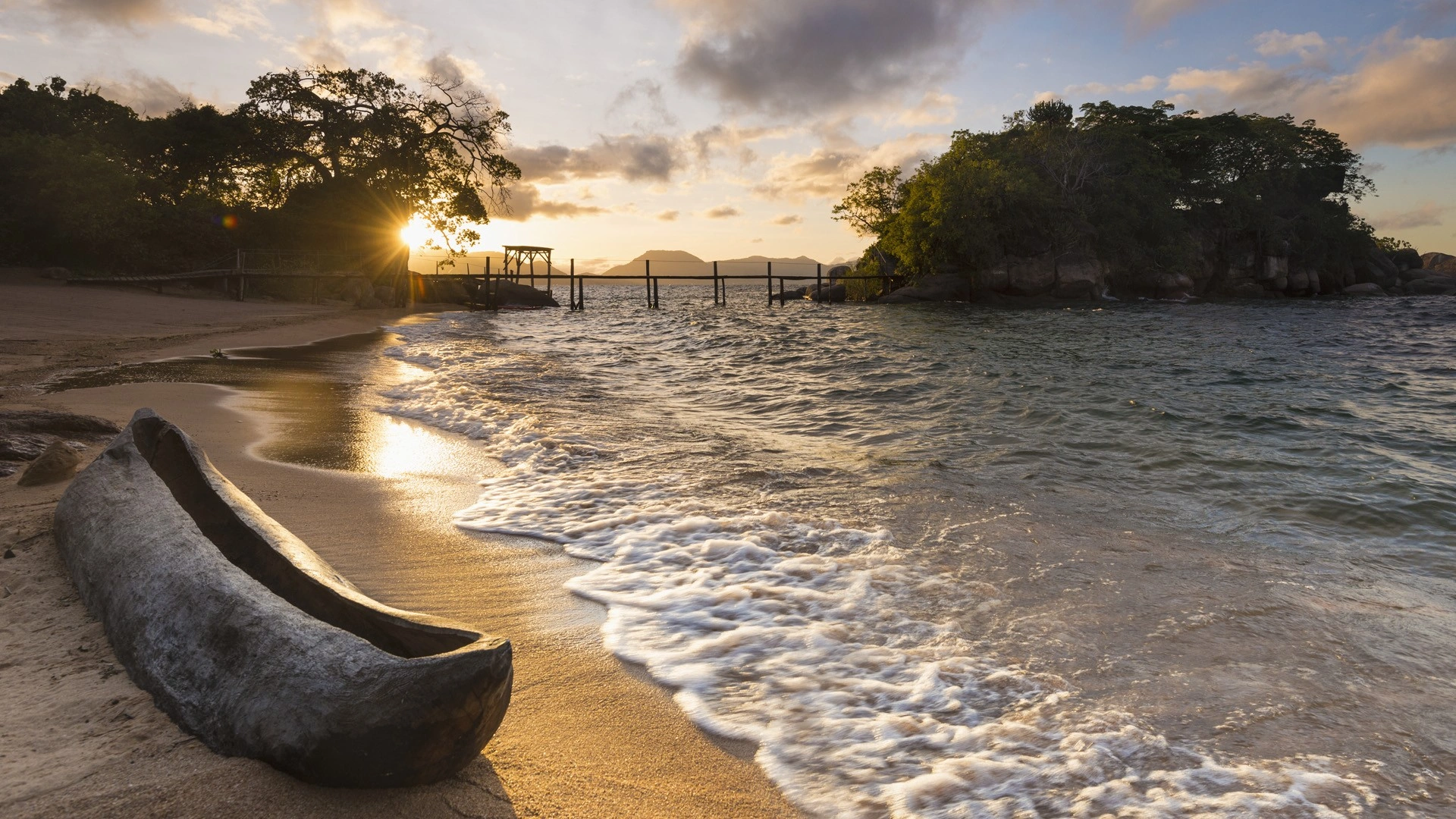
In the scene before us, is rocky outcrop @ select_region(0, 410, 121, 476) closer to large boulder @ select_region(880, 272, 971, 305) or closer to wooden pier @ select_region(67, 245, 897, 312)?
wooden pier @ select_region(67, 245, 897, 312)

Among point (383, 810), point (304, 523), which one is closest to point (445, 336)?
point (304, 523)

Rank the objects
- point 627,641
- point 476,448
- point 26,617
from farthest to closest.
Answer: point 476,448
point 627,641
point 26,617

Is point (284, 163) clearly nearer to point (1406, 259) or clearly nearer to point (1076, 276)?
point (1076, 276)

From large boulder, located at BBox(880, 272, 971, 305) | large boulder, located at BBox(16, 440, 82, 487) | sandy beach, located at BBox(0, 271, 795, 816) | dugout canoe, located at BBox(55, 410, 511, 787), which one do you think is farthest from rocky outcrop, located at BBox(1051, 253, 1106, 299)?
dugout canoe, located at BBox(55, 410, 511, 787)

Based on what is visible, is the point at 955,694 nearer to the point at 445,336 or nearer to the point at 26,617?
the point at 26,617

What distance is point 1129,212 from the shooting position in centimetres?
3772

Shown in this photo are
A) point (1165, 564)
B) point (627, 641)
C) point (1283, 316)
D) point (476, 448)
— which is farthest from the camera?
point (1283, 316)

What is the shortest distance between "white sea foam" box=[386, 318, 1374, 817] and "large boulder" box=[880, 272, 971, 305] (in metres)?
34.0

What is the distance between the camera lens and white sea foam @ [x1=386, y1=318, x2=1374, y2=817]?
2.11 meters

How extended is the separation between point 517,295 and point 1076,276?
2837cm

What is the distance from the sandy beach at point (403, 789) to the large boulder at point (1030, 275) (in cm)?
3516

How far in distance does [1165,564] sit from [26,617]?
4.97 m

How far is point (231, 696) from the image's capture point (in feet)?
5.90

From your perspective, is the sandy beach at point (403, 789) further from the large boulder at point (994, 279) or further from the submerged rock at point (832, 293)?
the submerged rock at point (832, 293)
